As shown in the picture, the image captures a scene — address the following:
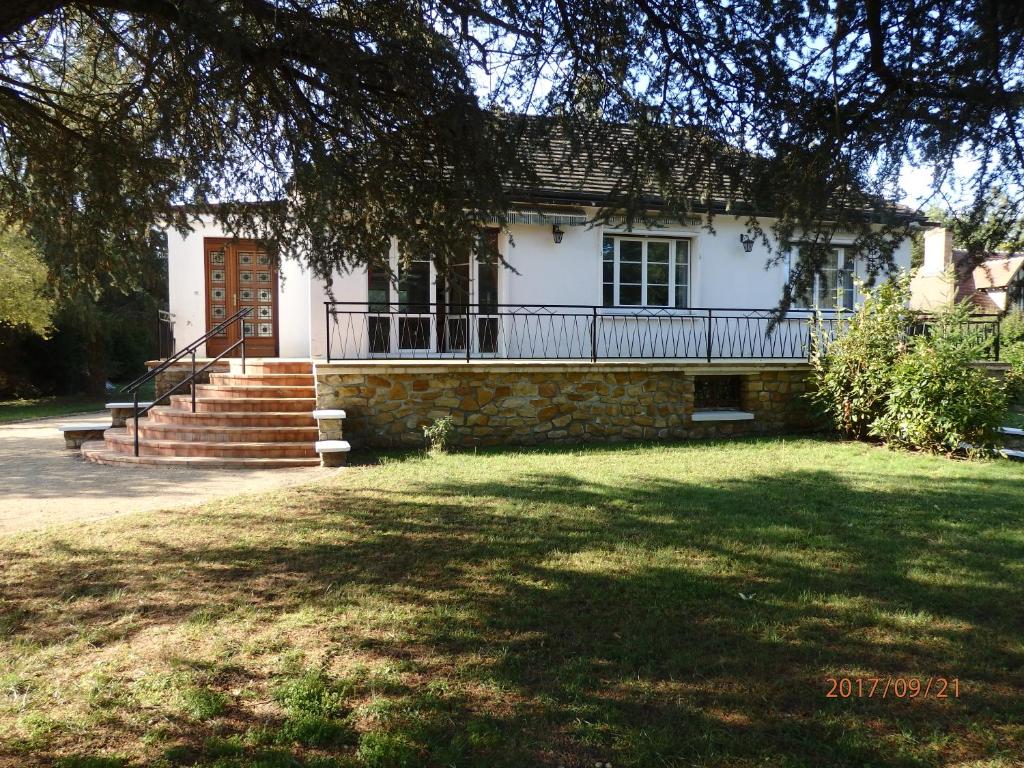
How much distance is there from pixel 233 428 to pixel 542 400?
4.10 m

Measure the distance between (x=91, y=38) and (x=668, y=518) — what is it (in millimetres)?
6203

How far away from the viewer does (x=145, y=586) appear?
170 inches

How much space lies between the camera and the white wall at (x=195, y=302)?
12250 mm

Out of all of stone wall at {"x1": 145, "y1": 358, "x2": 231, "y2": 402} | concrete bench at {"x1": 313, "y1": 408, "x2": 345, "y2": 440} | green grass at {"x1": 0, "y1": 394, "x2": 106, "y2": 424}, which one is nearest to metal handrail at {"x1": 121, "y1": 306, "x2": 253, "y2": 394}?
stone wall at {"x1": 145, "y1": 358, "x2": 231, "y2": 402}

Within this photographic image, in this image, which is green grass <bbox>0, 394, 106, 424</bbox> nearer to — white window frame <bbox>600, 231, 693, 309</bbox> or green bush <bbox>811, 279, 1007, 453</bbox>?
white window frame <bbox>600, 231, 693, 309</bbox>

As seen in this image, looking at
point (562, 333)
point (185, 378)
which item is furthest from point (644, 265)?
point (185, 378)

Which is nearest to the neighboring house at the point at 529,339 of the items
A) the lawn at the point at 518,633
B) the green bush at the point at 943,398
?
the green bush at the point at 943,398

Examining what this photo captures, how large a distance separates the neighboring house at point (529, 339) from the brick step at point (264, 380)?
0.03 meters

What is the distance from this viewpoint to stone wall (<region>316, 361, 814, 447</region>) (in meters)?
9.38

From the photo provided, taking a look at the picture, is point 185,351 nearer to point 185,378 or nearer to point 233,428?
point 185,378

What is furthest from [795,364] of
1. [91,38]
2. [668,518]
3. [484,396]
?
[91,38]

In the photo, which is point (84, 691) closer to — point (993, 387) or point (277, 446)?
point (277, 446)

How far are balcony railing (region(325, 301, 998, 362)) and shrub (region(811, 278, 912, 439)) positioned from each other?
48 cm

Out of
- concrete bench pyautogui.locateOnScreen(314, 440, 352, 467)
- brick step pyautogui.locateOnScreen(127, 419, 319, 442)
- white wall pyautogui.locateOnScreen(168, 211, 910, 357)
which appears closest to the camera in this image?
concrete bench pyautogui.locateOnScreen(314, 440, 352, 467)
